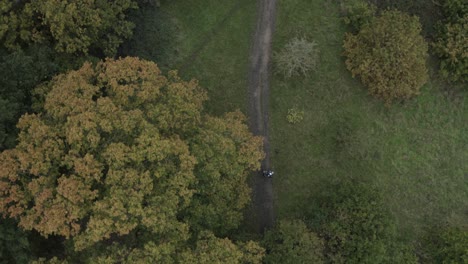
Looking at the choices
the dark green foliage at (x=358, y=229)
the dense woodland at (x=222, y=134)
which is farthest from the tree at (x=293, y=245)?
the dark green foliage at (x=358, y=229)

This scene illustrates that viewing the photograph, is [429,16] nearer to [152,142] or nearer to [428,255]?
[428,255]

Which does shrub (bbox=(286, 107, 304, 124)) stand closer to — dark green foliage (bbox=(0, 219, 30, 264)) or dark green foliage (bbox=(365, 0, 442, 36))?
dark green foliage (bbox=(365, 0, 442, 36))

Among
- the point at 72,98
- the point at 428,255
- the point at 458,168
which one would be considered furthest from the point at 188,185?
the point at 458,168

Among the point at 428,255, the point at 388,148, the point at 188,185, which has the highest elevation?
the point at 188,185

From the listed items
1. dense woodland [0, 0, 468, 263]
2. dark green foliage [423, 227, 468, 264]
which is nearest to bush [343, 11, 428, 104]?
dense woodland [0, 0, 468, 263]

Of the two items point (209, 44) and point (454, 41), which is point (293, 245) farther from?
point (454, 41)

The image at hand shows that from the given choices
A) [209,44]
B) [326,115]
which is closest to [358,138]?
[326,115]
